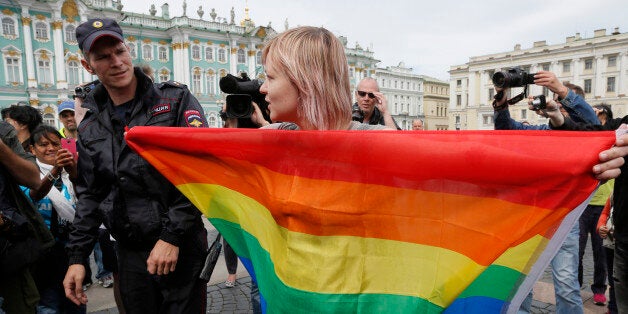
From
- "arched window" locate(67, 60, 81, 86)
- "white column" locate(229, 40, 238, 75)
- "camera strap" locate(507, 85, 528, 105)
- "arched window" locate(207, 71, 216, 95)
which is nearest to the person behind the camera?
"camera strap" locate(507, 85, 528, 105)

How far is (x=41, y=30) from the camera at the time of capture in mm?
35281

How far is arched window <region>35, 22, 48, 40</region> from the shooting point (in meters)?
35.0

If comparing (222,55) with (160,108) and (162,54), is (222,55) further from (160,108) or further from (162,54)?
(160,108)

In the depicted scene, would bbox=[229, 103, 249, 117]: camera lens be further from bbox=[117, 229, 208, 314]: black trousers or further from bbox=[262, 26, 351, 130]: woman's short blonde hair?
bbox=[262, 26, 351, 130]: woman's short blonde hair

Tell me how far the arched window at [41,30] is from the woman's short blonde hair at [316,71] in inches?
1682

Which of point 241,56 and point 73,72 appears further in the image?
point 241,56

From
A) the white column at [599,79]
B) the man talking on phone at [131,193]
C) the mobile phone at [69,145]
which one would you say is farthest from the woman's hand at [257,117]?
the white column at [599,79]

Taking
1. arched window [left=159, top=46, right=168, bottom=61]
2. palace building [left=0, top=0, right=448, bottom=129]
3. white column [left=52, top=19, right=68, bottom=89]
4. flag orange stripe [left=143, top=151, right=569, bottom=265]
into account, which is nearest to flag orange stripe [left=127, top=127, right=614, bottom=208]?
flag orange stripe [left=143, top=151, right=569, bottom=265]

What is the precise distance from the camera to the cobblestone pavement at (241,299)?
13.7 ft

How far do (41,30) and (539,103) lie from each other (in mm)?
42949

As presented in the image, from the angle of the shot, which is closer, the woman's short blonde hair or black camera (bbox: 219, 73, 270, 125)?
the woman's short blonde hair

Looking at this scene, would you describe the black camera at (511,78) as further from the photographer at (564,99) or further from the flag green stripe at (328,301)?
the flag green stripe at (328,301)

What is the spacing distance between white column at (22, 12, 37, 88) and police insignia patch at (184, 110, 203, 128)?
40379mm

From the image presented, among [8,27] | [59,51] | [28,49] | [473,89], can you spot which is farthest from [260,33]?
[473,89]
